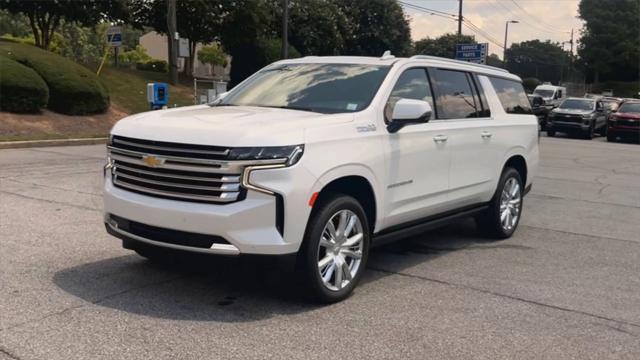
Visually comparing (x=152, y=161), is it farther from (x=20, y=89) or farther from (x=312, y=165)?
→ (x=20, y=89)

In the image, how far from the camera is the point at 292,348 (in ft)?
13.3

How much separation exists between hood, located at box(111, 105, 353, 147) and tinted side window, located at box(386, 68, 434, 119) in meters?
0.72

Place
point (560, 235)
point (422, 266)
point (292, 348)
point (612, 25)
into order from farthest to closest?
1. point (612, 25)
2. point (560, 235)
3. point (422, 266)
4. point (292, 348)

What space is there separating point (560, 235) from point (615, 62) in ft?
230

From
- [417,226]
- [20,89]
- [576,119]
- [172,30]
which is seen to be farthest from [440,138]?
[576,119]

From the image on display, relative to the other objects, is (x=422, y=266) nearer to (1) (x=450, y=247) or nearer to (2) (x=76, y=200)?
(1) (x=450, y=247)

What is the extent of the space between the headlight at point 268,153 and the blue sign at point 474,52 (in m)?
24.8

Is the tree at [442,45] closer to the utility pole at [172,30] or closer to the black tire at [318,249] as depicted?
the utility pole at [172,30]

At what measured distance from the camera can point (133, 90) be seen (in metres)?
27.2

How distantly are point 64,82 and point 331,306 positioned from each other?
17.5 m

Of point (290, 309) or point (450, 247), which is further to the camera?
point (450, 247)

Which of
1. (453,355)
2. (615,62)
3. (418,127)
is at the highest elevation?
(615,62)

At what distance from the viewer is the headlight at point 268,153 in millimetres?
4320

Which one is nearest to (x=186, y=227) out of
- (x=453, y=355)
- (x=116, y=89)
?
(x=453, y=355)
